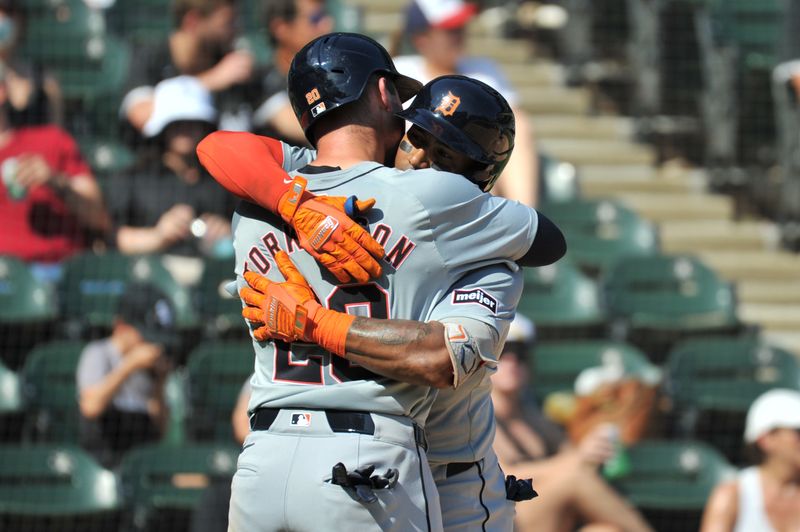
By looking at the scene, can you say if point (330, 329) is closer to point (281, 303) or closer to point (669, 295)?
point (281, 303)

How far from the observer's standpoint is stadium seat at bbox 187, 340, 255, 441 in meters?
5.79

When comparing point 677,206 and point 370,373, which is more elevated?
point 677,206

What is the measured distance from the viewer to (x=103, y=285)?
6.12 m

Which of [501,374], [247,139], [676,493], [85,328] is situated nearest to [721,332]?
[676,493]

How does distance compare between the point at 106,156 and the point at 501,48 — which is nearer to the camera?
the point at 106,156

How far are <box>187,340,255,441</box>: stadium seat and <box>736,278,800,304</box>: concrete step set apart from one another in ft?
10.3

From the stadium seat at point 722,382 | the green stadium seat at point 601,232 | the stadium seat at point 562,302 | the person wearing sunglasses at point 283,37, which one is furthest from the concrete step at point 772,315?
the person wearing sunglasses at point 283,37

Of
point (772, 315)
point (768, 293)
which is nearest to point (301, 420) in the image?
point (772, 315)

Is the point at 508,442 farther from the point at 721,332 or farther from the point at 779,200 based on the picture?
the point at 779,200

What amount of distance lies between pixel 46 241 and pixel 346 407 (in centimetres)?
399

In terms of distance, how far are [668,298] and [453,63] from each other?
1.79 m

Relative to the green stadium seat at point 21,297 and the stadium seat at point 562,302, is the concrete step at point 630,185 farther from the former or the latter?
the green stadium seat at point 21,297

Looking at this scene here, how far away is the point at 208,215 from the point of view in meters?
6.34

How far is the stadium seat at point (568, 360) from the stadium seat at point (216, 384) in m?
1.31
